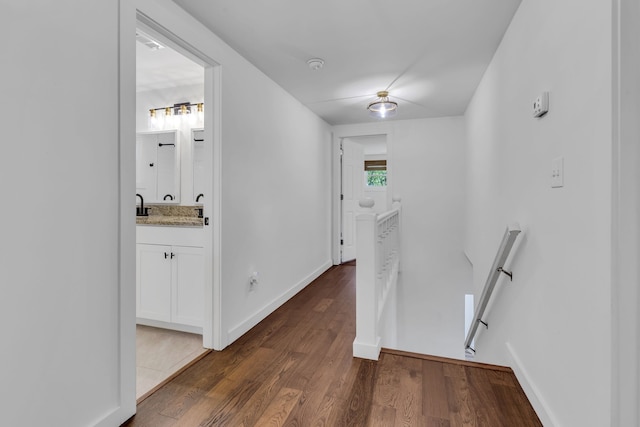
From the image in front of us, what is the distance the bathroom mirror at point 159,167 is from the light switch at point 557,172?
3.16 metres

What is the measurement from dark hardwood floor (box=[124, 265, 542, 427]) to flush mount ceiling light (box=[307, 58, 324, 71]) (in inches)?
90.6

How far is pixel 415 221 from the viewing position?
4.78m

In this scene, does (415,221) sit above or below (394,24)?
below

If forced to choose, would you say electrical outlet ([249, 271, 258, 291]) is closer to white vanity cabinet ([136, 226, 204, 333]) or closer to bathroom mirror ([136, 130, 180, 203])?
white vanity cabinet ([136, 226, 204, 333])

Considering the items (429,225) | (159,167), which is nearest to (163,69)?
(159,167)

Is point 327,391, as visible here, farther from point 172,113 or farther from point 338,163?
point 338,163

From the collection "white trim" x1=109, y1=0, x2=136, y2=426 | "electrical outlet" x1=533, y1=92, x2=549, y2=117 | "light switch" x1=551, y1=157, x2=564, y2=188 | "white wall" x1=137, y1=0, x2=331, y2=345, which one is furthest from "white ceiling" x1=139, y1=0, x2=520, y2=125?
"light switch" x1=551, y1=157, x2=564, y2=188

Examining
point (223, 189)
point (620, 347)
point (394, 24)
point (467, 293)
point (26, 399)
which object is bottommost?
point (467, 293)

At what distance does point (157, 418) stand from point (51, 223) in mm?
1075

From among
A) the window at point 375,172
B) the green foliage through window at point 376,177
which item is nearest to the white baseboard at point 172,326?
the window at point 375,172

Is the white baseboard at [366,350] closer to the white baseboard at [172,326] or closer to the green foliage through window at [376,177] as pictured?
the white baseboard at [172,326]

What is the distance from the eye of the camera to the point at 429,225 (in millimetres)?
4719

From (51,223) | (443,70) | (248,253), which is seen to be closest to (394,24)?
(443,70)

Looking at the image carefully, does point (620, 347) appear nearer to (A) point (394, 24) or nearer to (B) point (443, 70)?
(A) point (394, 24)
